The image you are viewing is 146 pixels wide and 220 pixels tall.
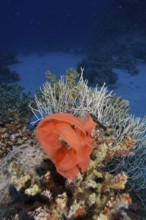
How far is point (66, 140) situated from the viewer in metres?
2.31

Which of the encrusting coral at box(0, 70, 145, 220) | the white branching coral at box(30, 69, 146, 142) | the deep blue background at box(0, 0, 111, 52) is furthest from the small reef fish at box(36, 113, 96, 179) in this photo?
the deep blue background at box(0, 0, 111, 52)

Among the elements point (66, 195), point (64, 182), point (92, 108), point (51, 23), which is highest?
point (51, 23)

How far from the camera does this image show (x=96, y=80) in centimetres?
1534

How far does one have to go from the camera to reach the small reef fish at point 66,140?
2299 mm

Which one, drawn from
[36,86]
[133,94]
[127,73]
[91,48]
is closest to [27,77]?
[36,86]

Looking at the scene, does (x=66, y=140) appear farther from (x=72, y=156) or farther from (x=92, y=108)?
(x=92, y=108)

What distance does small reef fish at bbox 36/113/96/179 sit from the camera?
7.54 ft

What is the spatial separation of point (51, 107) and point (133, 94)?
8.94 m

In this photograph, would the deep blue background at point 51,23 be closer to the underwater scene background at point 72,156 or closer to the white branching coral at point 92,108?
the underwater scene background at point 72,156

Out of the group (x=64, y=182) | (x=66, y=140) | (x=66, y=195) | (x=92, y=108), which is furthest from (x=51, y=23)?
(x=66, y=140)

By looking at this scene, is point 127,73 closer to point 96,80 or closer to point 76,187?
point 96,80

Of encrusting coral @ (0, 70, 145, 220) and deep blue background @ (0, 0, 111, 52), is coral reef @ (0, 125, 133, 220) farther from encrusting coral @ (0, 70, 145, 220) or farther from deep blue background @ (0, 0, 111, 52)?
deep blue background @ (0, 0, 111, 52)

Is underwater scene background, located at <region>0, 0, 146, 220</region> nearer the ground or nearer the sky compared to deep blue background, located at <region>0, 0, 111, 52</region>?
nearer the ground

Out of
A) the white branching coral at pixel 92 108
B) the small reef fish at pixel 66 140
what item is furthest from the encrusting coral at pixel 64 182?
the white branching coral at pixel 92 108
